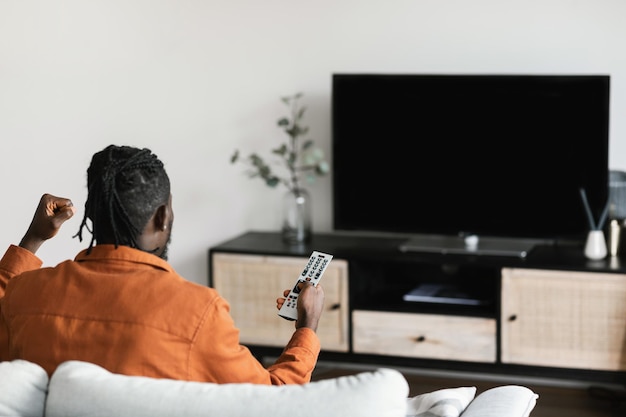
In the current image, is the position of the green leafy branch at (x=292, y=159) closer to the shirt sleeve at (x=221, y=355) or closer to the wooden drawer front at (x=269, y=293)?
the wooden drawer front at (x=269, y=293)

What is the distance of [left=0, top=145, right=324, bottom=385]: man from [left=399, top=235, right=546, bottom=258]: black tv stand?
6.82ft

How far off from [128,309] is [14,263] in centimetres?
55

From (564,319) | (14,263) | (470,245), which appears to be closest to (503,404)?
(14,263)

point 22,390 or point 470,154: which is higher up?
point 470,154

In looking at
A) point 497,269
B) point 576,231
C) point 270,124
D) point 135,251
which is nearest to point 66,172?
point 270,124

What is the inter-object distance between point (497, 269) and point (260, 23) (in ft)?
5.04

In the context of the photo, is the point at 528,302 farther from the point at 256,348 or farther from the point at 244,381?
the point at 244,381

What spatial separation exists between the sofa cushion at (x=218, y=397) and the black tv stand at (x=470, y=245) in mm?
2420

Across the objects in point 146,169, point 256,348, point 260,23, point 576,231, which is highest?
point 260,23

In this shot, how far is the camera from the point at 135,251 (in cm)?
194

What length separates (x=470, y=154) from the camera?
4109 mm

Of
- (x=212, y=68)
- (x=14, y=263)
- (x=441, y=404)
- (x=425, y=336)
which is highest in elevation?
(x=212, y=68)

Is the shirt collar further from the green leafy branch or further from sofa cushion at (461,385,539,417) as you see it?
the green leafy branch

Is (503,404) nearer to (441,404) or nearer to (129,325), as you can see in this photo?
(441,404)
